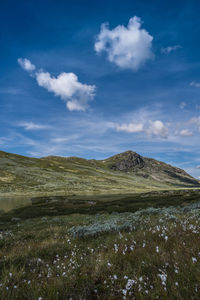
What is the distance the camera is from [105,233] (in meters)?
9.55

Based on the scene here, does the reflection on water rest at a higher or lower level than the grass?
lower

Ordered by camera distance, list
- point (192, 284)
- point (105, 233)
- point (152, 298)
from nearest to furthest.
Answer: point (152, 298), point (192, 284), point (105, 233)

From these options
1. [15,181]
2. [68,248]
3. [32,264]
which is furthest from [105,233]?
[15,181]

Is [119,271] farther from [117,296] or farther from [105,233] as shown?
[105,233]

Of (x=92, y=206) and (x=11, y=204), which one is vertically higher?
(x=92, y=206)

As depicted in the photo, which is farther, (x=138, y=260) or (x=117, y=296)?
(x=138, y=260)

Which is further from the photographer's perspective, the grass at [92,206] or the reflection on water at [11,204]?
the reflection on water at [11,204]

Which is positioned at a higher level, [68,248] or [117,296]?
[117,296]

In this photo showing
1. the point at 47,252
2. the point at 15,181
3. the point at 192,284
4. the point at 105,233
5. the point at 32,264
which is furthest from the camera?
the point at 15,181

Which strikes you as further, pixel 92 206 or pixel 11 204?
pixel 11 204

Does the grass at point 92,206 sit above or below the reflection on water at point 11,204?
above

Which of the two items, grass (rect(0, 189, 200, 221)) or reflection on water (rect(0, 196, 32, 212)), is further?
reflection on water (rect(0, 196, 32, 212))

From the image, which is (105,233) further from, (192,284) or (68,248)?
(192,284)

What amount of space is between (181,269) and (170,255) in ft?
2.89
